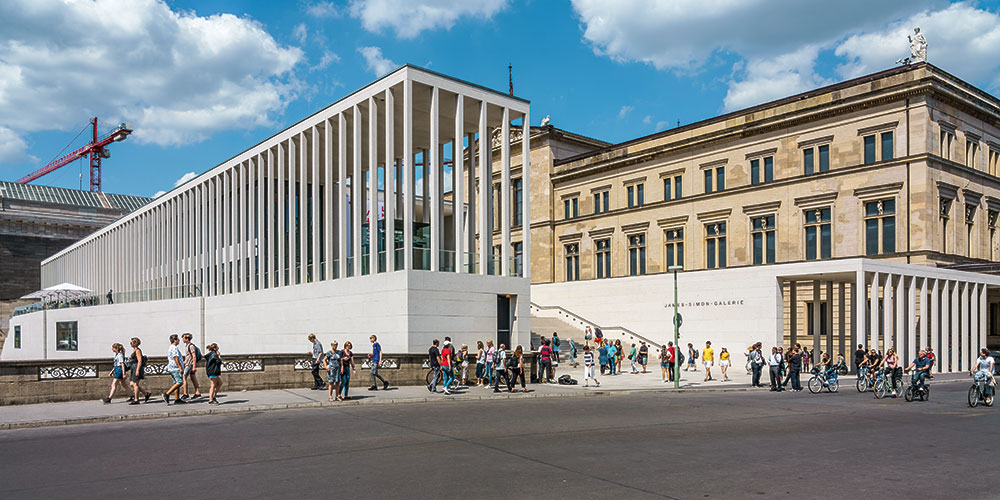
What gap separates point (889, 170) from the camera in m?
46.1

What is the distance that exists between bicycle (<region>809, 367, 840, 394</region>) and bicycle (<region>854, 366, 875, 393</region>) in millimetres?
856

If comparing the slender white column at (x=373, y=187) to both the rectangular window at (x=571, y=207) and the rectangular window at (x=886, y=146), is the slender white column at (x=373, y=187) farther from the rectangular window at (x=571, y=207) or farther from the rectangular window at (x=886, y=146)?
the rectangular window at (x=571, y=207)

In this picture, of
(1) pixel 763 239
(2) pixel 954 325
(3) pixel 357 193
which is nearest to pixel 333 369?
(3) pixel 357 193

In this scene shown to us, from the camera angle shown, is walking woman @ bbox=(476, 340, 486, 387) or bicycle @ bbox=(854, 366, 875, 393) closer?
walking woman @ bbox=(476, 340, 486, 387)

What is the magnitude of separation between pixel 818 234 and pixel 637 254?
14381 mm

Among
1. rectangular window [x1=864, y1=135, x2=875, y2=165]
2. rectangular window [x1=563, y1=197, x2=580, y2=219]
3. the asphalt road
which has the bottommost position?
the asphalt road

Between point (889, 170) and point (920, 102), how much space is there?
4.19 metres

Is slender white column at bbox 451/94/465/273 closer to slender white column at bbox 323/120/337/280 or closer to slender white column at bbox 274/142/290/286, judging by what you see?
slender white column at bbox 323/120/337/280

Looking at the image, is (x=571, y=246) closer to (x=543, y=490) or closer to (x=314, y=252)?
(x=314, y=252)

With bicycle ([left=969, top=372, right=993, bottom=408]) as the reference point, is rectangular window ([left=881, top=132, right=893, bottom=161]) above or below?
above

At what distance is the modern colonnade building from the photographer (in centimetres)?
3147

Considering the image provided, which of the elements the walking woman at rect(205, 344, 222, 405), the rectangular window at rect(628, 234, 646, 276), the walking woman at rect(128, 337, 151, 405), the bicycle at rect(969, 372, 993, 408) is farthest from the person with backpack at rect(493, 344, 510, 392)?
the rectangular window at rect(628, 234, 646, 276)

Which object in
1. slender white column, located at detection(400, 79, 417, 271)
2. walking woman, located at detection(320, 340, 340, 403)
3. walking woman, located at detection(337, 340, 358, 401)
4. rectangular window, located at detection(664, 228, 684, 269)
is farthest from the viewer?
rectangular window, located at detection(664, 228, 684, 269)

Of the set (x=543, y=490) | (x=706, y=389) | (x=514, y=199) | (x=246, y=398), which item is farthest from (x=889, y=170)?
(x=543, y=490)
